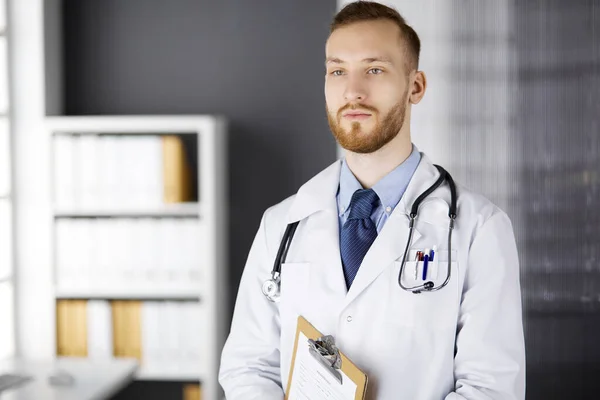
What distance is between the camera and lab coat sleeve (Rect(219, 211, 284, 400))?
1.43 metres

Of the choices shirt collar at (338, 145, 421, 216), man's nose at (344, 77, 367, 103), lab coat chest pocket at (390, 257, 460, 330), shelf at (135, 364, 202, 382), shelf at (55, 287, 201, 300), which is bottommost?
shelf at (135, 364, 202, 382)

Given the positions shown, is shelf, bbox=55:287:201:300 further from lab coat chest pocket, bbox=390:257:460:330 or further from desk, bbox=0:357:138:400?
lab coat chest pocket, bbox=390:257:460:330

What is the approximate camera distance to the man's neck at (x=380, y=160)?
1.41 m

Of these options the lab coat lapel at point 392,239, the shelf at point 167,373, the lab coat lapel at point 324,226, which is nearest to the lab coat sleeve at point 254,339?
the lab coat lapel at point 324,226

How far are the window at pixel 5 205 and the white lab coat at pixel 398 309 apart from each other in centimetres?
200

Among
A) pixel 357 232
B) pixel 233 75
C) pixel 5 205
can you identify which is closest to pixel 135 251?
pixel 5 205

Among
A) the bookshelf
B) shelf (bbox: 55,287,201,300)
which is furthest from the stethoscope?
shelf (bbox: 55,287,201,300)

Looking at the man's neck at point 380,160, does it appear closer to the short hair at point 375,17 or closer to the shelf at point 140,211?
the short hair at point 375,17

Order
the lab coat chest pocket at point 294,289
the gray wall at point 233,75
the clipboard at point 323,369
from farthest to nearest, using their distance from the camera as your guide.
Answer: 1. the gray wall at point 233,75
2. the lab coat chest pocket at point 294,289
3. the clipboard at point 323,369

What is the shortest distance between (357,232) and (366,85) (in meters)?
0.31

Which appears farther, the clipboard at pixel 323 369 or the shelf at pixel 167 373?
the shelf at pixel 167 373

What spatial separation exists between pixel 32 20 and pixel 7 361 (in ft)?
5.04

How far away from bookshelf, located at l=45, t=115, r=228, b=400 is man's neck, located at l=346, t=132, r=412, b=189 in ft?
5.24

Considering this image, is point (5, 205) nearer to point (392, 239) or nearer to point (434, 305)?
point (392, 239)
